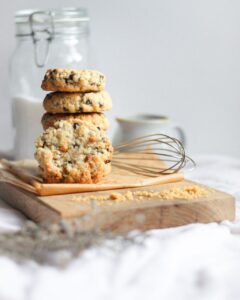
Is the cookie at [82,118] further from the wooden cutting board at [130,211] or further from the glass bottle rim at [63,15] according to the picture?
the glass bottle rim at [63,15]

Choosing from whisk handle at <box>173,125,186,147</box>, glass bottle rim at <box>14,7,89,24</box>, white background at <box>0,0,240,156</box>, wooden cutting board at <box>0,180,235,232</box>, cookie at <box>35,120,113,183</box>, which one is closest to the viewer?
wooden cutting board at <box>0,180,235,232</box>

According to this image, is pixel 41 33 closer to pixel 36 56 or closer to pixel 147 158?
pixel 36 56

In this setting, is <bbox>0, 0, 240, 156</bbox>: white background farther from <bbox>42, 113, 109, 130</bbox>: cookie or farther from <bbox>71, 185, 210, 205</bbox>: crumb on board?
<bbox>71, 185, 210, 205</bbox>: crumb on board

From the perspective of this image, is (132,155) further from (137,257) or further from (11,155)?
(137,257)

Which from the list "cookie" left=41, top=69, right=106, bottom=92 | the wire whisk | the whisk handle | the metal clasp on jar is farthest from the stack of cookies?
the whisk handle

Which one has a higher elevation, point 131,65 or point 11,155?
point 131,65

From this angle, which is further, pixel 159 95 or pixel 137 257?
pixel 159 95

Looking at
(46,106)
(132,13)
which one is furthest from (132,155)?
(132,13)

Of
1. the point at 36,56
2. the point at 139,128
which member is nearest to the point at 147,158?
the point at 139,128
